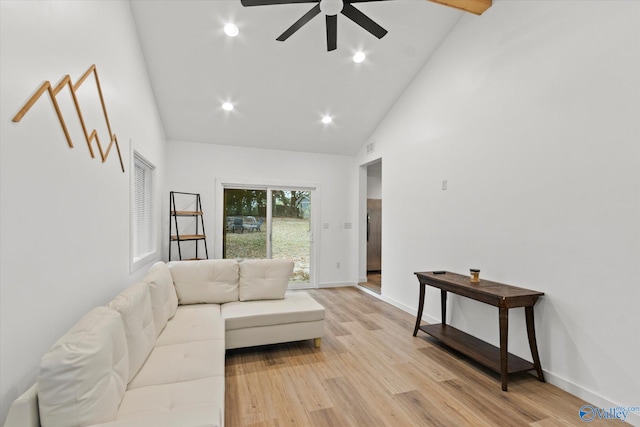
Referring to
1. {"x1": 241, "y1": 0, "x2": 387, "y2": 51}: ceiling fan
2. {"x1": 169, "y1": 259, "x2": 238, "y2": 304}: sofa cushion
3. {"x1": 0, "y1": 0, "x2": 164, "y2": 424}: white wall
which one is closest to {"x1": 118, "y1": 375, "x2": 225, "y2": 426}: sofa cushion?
{"x1": 0, "y1": 0, "x2": 164, "y2": 424}: white wall

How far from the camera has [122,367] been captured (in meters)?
1.54

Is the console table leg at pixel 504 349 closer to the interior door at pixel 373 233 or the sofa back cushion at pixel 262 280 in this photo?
the sofa back cushion at pixel 262 280

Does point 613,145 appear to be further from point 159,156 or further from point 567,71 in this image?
point 159,156

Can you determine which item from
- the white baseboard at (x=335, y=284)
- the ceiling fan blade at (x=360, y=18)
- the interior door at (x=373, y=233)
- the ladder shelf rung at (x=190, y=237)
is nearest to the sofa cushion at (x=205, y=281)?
the ladder shelf rung at (x=190, y=237)

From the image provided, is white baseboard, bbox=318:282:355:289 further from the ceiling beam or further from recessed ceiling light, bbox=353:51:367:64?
the ceiling beam

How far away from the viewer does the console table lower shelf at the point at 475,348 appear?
2.50 metres

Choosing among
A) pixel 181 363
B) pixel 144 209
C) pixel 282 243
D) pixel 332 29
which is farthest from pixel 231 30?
pixel 282 243

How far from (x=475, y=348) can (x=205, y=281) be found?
272 cm

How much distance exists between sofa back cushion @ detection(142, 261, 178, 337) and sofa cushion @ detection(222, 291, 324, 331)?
0.49 m

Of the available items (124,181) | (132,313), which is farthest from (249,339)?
(124,181)

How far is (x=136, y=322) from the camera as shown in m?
1.85

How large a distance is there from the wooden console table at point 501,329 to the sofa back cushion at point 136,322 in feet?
8.35

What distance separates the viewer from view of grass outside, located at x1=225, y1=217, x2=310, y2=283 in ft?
17.8

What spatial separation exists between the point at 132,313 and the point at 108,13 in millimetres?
2237
